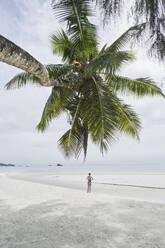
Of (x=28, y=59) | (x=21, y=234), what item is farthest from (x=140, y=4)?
(x=21, y=234)

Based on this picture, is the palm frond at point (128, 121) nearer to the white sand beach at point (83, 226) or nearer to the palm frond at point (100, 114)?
the palm frond at point (100, 114)

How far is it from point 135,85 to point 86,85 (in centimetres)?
192

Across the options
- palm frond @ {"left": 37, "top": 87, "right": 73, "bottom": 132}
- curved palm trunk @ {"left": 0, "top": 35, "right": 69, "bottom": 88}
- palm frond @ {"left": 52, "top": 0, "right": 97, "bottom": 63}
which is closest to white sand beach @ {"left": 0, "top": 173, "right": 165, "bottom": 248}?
palm frond @ {"left": 37, "top": 87, "right": 73, "bottom": 132}

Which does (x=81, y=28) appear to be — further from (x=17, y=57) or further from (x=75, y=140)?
(x=17, y=57)

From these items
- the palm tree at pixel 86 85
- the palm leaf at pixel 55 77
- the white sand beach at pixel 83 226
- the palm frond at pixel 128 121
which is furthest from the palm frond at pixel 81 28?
the white sand beach at pixel 83 226

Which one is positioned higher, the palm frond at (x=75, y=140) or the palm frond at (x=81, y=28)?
the palm frond at (x=81, y=28)

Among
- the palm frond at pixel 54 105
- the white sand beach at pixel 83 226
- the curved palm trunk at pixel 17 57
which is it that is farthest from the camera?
the palm frond at pixel 54 105

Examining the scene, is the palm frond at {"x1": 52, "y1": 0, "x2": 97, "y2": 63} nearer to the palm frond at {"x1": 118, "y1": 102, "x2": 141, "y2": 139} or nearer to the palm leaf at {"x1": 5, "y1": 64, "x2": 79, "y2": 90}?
the palm leaf at {"x1": 5, "y1": 64, "x2": 79, "y2": 90}

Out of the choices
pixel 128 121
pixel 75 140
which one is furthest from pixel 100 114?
pixel 128 121

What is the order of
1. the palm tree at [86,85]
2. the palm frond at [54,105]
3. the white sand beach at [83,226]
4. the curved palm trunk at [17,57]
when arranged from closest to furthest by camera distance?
1. the curved palm trunk at [17,57]
2. the white sand beach at [83,226]
3. the palm tree at [86,85]
4. the palm frond at [54,105]

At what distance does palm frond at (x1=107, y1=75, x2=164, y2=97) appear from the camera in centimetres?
622

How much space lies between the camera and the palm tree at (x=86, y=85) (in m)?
4.73

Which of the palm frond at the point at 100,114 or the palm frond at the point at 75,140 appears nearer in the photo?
the palm frond at the point at 100,114

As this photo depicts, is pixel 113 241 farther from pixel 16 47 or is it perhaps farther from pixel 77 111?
pixel 16 47
